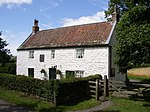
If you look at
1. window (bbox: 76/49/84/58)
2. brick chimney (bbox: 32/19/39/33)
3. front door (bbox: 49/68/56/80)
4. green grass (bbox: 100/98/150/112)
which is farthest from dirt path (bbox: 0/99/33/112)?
brick chimney (bbox: 32/19/39/33)

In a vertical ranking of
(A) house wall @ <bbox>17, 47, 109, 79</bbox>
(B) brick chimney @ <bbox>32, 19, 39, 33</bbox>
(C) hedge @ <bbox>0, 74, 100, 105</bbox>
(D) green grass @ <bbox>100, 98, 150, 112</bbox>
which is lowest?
(D) green grass @ <bbox>100, 98, 150, 112</bbox>

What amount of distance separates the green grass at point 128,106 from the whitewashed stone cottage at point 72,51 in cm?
770

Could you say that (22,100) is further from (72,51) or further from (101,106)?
(72,51)

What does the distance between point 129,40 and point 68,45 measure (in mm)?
11830

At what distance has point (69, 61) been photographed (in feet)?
90.7

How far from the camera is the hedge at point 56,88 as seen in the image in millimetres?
16188

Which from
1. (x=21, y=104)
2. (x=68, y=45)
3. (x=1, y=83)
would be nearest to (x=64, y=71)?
(x=68, y=45)

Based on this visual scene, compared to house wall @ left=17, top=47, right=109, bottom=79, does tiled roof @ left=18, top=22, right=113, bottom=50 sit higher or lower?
higher

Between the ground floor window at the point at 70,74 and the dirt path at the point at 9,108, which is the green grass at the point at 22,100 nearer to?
the dirt path at the point at 9,108

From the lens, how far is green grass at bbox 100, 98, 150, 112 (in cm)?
1429

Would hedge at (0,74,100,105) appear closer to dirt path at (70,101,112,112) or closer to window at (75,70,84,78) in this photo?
dirt path at (70,101,112,112)

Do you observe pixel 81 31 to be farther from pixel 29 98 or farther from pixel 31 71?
pixel 29 98

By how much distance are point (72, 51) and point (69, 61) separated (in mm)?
1303

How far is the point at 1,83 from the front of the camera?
23.0 m
